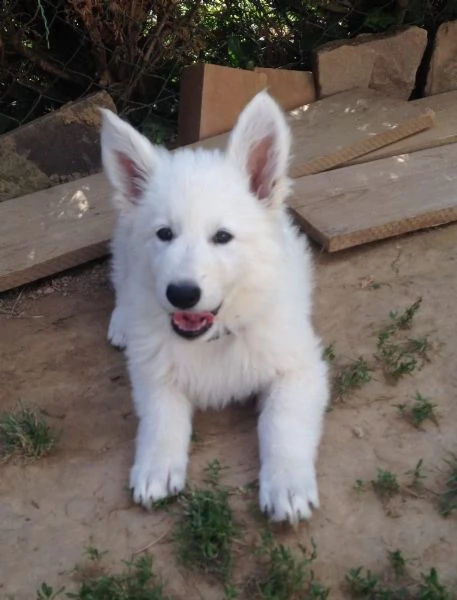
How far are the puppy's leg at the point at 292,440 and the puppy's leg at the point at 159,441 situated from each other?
0.33 metres

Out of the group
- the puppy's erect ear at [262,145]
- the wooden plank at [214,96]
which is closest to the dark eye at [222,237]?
the puppy's erect ear at [262,145]

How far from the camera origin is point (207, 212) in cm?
277

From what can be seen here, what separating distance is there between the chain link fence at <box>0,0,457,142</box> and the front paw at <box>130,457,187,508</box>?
11.2 ft

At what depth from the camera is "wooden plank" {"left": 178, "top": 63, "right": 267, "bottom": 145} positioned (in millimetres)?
5348

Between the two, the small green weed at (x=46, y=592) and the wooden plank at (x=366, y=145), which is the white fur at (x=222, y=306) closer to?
the small green weed at (x=46, y=592)

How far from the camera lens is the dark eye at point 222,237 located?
279cm

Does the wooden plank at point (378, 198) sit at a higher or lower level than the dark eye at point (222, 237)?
lower

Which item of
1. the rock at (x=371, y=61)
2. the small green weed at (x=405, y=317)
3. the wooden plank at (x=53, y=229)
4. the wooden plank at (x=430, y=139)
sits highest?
the rock at (x=371, y=61)

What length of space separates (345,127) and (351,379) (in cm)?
257

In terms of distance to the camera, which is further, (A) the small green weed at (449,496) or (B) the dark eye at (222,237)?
(B) the dark eye at (222,237)

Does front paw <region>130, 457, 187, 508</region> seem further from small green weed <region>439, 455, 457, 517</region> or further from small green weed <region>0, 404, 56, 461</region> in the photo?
small green weed <region>439, 455, 457, 517</region>

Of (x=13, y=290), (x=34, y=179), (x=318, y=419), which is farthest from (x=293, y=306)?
(x=34, y=179)

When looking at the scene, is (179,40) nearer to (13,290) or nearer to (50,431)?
(13,290)

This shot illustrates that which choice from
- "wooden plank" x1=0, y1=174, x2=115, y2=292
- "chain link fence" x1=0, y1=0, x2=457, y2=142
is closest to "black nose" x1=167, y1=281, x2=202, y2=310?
"wooden plank" x1=0, y1=174, x2=115, y2=292
